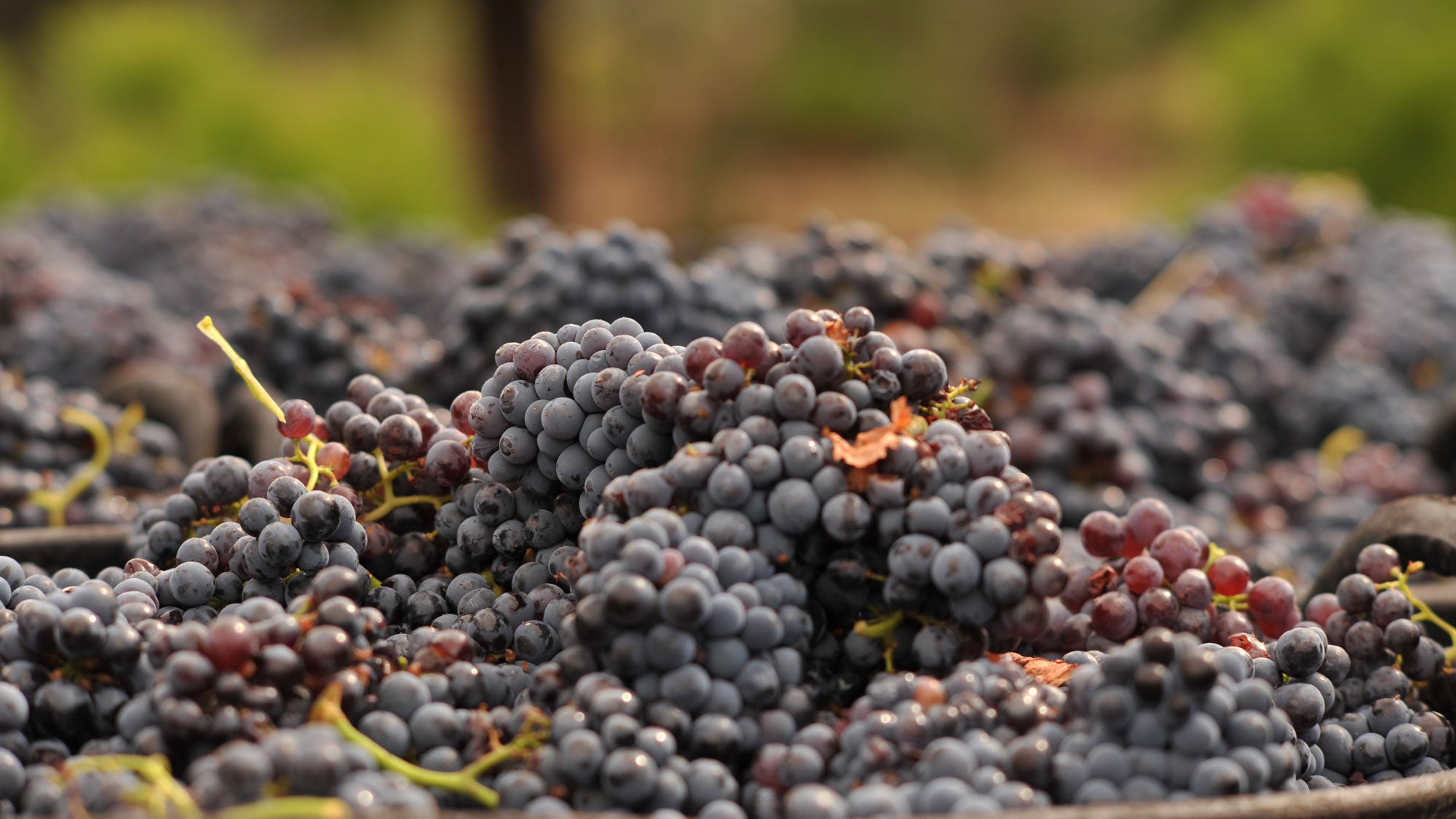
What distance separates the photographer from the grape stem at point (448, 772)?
78 cm

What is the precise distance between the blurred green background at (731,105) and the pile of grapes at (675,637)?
3597mm

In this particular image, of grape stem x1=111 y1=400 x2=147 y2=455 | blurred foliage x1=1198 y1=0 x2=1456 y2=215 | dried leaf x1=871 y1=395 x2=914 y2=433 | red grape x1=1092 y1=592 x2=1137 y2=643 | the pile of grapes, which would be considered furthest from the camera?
blurred foliage x1=1198 y1=0 x2=1456 y2=215

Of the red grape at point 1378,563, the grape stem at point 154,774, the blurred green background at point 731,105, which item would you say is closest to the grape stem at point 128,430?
the grape stem at point 154,774

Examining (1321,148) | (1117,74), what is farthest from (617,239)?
(1117,74)

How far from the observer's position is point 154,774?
0.74m

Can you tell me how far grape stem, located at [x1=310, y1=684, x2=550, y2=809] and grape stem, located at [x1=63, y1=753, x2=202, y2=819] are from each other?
0.10m

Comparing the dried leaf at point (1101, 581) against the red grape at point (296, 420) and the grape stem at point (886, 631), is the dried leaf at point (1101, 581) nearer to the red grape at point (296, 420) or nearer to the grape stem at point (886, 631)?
the grape stem at point (886, 631)

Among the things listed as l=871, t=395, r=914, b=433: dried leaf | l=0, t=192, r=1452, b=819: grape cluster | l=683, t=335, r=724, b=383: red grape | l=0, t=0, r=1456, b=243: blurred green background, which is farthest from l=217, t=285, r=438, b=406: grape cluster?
l=0, t=0, r=1456, b=243: blurred green background

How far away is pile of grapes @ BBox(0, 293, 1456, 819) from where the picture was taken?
79cm

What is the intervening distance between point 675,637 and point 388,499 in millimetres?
382

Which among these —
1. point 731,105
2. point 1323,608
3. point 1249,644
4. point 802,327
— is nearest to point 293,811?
point 802,327

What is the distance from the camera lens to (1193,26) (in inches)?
556

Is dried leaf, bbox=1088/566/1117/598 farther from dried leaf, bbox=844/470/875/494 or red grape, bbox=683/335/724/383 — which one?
red grape, bbox=683/335/724/383

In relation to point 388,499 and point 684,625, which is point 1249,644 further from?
point 388,499
